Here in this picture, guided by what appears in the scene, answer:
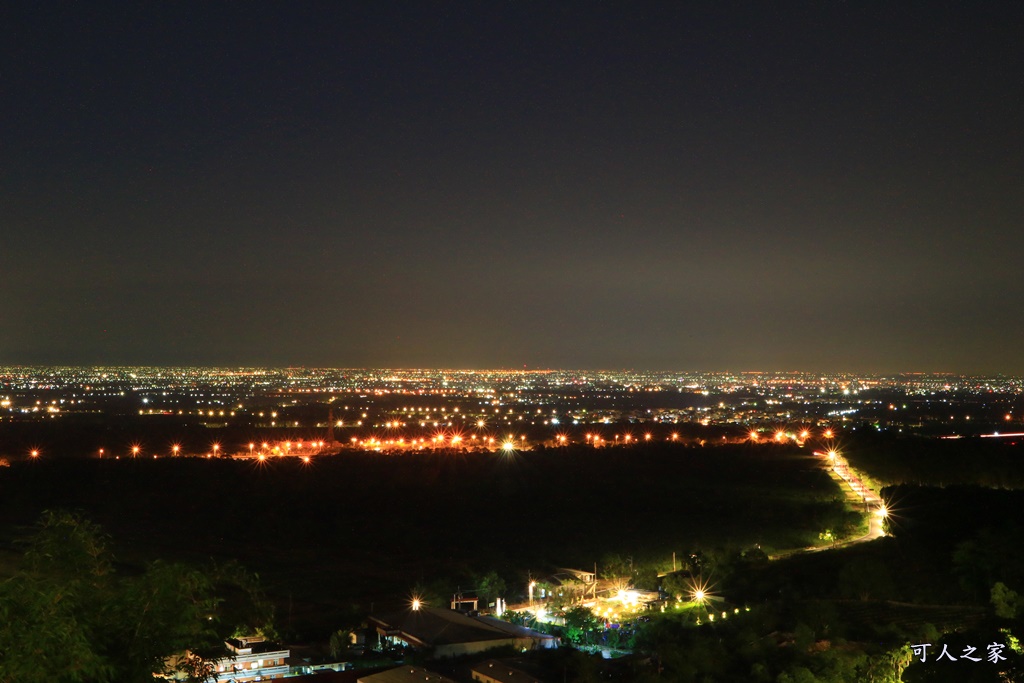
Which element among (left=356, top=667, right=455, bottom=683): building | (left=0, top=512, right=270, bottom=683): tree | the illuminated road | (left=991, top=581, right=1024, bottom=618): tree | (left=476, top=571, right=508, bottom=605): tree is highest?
(left=0, top=512, right=270, bottom=683): tree

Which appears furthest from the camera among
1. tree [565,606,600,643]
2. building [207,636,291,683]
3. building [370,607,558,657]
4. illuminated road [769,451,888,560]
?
illuminated road [769,451,888,560]

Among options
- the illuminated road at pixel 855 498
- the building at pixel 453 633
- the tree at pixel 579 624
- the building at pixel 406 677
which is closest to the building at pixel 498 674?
the building at pixel 406 677

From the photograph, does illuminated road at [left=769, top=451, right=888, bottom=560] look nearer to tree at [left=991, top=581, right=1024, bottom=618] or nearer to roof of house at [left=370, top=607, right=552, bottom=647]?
roof of house at [left=370, top=607, right=552, bottom=647]

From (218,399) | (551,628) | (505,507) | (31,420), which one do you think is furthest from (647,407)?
(551,628)

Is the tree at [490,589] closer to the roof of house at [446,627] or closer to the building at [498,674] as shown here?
the roof of house at [446,627]

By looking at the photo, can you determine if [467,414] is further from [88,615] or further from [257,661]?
[88,615]

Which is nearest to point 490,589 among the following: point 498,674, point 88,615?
point 498,674

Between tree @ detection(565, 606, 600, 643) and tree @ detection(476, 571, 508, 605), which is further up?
tree @ detection(565, 606, 600, 643)

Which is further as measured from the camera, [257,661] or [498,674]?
[257,661]

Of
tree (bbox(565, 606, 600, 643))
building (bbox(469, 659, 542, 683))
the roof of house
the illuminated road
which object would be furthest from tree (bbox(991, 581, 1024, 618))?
the illuminated road
